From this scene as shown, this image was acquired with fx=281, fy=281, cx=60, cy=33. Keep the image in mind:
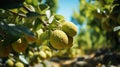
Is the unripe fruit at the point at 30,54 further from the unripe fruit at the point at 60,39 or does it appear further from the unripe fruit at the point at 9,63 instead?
the unripe fruit at the point at 60,39

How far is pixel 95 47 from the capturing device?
14633 mm

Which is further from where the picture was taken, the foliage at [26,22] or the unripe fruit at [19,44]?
the unripe fruit at [19,44]

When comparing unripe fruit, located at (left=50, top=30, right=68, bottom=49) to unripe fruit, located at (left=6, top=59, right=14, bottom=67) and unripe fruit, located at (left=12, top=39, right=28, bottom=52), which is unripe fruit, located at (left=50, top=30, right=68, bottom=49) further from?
unripe fruit, located at (left=6, top=59, right=14, bottom=67)

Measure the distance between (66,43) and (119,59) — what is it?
196 inches

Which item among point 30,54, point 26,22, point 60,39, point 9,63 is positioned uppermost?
point 30,54

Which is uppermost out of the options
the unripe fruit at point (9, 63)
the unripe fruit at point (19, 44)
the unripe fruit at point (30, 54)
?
the unripe fruit at point (30, 54)

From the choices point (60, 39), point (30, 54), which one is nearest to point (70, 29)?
point (60, 39)

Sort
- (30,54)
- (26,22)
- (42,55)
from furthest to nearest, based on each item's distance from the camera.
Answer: (30,54) → (42,55) → (26,22)

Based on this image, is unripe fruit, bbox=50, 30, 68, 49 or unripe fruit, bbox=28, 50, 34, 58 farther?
unripe fruit, bbox=28, 50, 34, 58

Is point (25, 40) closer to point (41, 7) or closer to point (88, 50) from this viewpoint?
point (41, 7)

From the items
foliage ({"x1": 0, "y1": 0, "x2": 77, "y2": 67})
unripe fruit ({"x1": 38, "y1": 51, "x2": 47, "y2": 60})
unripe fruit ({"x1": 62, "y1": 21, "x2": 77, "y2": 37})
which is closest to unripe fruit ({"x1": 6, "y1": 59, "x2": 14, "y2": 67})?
unripe fruit ({"x1": 38, "y1": 51, "x2": 47, "y2": 60})

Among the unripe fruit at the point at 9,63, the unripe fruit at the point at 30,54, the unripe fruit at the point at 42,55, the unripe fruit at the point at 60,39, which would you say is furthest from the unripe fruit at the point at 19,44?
the unripe fruit at the point at 30,54

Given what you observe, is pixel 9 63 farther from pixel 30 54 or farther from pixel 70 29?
pixel 70 29

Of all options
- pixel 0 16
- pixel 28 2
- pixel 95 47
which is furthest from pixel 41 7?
pixel 95 47
